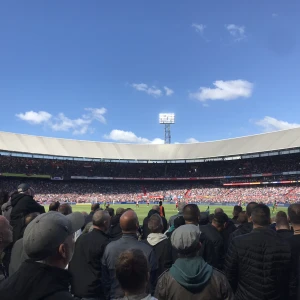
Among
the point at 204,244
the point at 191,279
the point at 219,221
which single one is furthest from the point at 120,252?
the point at 219,221

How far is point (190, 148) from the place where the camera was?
82.8 meters

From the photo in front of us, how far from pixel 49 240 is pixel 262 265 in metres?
3.06

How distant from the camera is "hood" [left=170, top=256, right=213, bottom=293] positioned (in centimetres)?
305

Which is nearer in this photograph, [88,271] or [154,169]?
[88,271]

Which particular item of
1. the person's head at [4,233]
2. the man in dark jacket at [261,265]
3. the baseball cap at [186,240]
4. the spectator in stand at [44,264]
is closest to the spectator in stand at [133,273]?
the spectator in stand at [44,264]

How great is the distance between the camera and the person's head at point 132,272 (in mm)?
2424

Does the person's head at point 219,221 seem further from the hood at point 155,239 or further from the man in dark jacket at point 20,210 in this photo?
the man in dark jacket at point 20,210

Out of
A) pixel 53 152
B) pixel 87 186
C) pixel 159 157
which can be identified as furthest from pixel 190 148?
pixel 53 152

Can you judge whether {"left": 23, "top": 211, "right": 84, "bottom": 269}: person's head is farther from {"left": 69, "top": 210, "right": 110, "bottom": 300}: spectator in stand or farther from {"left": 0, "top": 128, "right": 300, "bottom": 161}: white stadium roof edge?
{"left": 0, "top": 128, "right": 300, "bottom": 161}: white stadium roof edge

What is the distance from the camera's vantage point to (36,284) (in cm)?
200

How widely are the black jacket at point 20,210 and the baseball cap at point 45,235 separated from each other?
15.5 ft

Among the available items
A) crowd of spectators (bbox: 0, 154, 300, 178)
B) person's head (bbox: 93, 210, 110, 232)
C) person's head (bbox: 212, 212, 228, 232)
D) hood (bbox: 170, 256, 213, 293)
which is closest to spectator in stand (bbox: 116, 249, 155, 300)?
hood (bbox: 170, 256, 213, 293)

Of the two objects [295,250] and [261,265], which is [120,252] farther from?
[295,250]

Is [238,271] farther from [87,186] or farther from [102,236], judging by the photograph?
[87,186]
